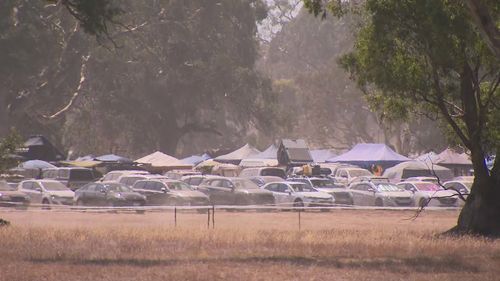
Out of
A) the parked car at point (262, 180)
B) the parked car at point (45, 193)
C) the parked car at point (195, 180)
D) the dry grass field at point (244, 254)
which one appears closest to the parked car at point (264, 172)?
the parked car at point (262, 180)

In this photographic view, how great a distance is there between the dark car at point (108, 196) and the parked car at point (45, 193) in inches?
35.2

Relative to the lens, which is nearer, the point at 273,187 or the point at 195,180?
the point at 273,187

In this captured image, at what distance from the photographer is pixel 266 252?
20094 millimetres

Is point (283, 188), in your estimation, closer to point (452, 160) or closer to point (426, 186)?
point (426, 186)

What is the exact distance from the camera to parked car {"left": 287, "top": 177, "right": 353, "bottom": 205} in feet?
136

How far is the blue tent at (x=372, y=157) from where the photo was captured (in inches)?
2271

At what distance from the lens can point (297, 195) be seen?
39.9 m

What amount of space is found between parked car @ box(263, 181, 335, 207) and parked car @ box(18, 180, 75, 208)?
907 centimetres

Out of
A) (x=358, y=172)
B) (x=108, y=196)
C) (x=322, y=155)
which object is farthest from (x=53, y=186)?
(x=322, y=155)

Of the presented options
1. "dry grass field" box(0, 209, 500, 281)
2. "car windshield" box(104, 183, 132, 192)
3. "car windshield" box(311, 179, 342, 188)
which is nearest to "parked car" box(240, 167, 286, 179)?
"car windshield" box(311, 179, 342, 188)

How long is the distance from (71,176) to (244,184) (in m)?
10.9

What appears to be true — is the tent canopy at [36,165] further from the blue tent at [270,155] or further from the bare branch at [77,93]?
the blue tent at [270,155]

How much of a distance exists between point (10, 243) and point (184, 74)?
58.0 m

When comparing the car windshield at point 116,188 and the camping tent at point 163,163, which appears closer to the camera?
the car windshield at point 116,188
